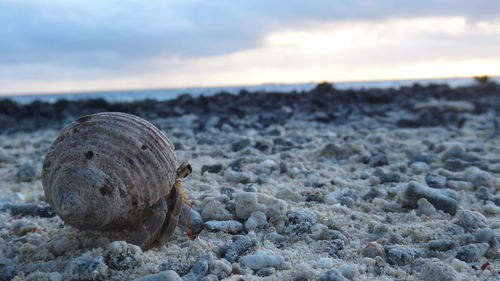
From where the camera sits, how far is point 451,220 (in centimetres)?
347

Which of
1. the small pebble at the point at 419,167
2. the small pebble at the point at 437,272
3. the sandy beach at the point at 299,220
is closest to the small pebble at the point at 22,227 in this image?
the sandy beach at the point at 299,220

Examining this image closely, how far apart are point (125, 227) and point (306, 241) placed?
115cm

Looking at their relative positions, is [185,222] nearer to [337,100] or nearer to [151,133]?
[151,133]

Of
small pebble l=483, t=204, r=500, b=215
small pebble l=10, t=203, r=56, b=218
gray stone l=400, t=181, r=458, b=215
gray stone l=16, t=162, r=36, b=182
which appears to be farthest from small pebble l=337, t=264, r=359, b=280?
gray stone l=16, t=162, r=36, b=182

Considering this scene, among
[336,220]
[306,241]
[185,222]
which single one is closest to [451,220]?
[336,220]

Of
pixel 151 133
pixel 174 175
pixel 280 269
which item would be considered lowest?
pixel 280 269

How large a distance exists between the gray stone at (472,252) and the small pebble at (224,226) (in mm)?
1391

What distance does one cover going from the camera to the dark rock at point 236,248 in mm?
2857

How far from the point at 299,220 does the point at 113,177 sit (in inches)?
51.8

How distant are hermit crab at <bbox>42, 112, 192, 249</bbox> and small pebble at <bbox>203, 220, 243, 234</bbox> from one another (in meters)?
0.27

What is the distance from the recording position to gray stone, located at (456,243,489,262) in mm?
2873

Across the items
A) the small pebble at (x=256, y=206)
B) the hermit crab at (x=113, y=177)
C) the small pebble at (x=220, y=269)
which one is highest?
the hermit crab at (x=113, y=177)

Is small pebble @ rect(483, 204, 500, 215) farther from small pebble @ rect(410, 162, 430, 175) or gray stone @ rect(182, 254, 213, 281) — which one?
gray stone @ rect(182, 254, 213, 281)

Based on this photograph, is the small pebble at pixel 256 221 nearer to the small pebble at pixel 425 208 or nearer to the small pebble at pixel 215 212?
the small pebble at pixel 215 212
